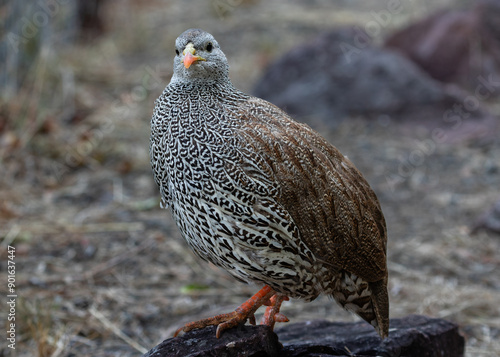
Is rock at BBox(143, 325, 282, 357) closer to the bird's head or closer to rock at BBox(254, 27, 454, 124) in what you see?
the bird's head

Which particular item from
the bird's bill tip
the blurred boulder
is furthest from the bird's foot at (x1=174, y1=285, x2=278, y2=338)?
the blurred boulder

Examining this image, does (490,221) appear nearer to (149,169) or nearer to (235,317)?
(149,169)

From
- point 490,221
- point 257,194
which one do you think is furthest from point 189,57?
point 490,221

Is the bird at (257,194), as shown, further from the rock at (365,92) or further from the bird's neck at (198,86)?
the rock at (365,92)

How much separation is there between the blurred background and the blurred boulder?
0.02 m

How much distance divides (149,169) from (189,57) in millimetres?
4274

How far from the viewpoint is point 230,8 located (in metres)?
12.7

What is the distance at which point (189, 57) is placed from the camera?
131 inches

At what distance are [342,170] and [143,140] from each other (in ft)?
16.3

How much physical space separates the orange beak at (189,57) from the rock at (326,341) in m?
1.35

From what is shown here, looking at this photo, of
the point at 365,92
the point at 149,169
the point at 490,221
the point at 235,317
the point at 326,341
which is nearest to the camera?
the point at 235,317

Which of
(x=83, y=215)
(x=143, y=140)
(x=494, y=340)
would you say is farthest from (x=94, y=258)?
(x=494, y=340)

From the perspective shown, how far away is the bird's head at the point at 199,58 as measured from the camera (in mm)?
3406

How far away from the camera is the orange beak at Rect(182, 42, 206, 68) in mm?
3316
